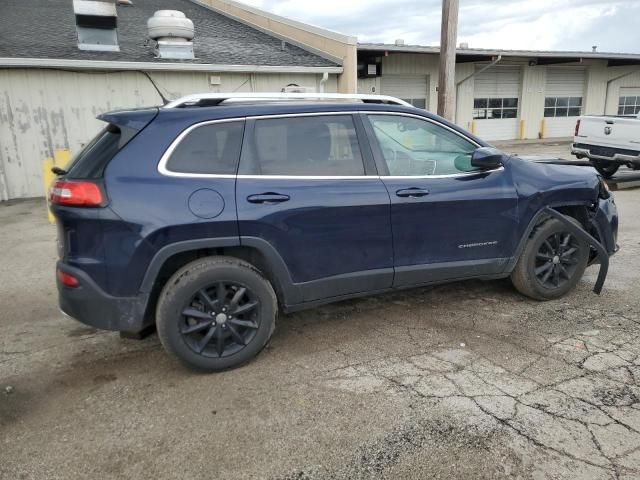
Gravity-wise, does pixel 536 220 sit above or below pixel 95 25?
below

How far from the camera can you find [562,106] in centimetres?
2394

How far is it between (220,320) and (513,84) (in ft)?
74.1

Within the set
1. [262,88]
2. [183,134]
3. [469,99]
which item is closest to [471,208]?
[183,134]

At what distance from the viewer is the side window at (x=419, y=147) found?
3678 mm

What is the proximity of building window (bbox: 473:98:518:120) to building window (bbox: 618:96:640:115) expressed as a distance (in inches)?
278

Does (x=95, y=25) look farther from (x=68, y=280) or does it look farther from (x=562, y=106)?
(x=562, y=106)

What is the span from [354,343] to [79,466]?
1.92 metres

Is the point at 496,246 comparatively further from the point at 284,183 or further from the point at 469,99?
the point at 469,99

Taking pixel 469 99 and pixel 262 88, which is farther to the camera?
pixel 469 99

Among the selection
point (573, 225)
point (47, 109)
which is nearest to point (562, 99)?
point (47, 109)

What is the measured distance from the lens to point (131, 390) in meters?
3.12

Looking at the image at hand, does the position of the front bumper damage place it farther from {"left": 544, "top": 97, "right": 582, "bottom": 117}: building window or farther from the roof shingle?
{"left": 544, "top": 97, "right": 582, "bottom": 117}: building window

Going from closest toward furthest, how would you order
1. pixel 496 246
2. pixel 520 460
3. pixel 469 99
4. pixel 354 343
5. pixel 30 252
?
pixel 520 460 → pixel 354 343 → pixel 496 246 → pixel 30 252 → pixel 469 99

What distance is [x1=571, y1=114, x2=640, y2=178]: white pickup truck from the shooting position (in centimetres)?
1051
